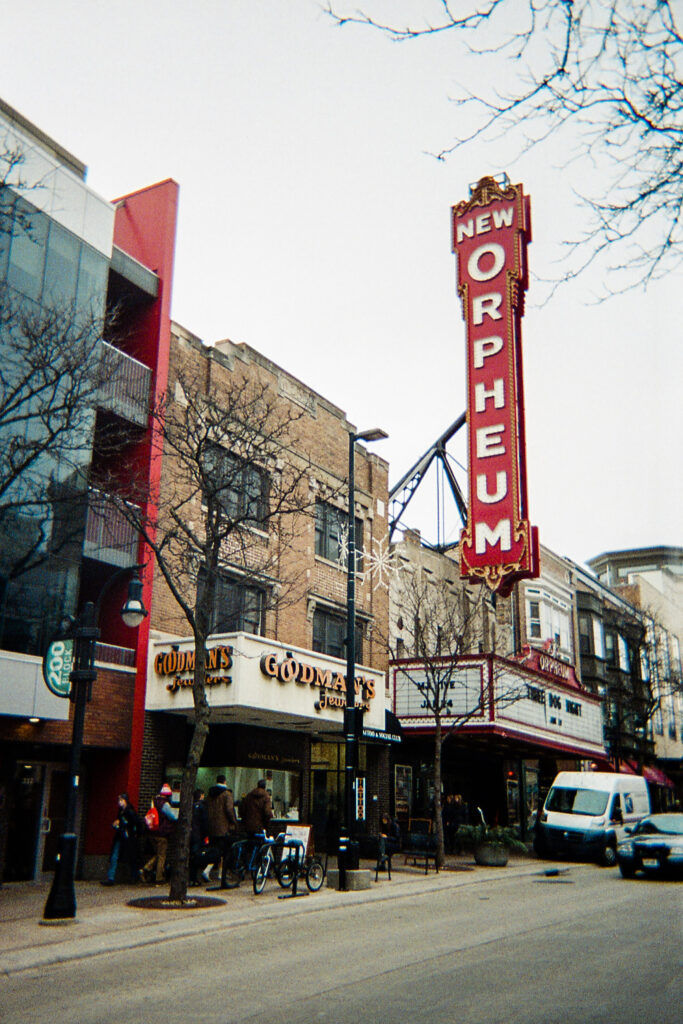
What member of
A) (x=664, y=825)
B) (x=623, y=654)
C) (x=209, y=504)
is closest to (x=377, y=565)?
(x=664, y=825)

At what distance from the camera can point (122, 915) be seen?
13.4 metres

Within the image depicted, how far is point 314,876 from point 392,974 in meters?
8.60

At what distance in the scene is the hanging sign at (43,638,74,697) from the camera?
15.7m

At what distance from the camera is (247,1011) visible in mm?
7391

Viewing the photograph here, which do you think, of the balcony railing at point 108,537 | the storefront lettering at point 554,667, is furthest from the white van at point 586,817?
the balcony railing at point 108,537

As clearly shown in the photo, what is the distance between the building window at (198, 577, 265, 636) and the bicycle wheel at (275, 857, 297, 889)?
Result: 6.43 meters

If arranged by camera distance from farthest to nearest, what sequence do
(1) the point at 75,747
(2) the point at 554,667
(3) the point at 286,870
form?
(2) the point at 554,667 → (3) the point at 286,870 → (1) the point at 75,747

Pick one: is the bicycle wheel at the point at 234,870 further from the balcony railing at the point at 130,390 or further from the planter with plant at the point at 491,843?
the planter with plant at the point at 491,843

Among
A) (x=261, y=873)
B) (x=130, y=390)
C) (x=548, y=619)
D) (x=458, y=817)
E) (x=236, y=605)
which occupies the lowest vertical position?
(x=261, y=873)

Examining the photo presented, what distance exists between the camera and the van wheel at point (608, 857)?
25.1m

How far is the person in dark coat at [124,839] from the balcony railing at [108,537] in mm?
4939

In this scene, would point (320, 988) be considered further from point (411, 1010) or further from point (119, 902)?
point (119, 902)

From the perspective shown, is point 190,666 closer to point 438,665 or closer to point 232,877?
point 232,877

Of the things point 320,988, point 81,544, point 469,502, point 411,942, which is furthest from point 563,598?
point 320,988
